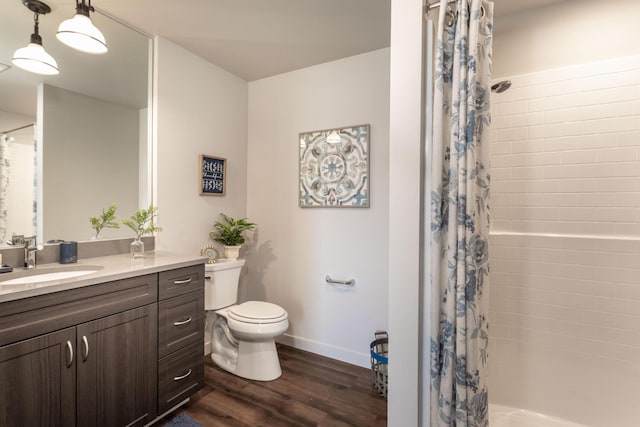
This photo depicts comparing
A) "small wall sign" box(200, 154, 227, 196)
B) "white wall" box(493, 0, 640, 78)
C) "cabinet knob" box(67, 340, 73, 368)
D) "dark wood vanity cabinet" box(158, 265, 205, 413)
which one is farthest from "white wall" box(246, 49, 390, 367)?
"cabinet knob" box(67, 340, 73, 368)

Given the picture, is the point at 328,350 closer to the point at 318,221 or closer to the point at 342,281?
the point at 342,281

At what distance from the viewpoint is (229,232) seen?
8.22 ft

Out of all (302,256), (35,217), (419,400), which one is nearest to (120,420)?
(35,217)

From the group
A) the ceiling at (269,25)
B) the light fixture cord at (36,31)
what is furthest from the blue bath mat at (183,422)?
the ceiling at (269,25)

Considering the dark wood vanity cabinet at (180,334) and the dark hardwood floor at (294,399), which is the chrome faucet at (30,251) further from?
the dark hardwood floor at (294,399)

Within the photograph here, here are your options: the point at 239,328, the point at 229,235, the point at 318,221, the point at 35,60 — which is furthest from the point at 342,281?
the point at 35,60

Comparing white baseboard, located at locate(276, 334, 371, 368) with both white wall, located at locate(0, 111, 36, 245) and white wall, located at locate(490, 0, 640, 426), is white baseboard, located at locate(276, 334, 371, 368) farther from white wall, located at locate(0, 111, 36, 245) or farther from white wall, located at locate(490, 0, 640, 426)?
white wall, located at locate(0, 111, 36, 245)

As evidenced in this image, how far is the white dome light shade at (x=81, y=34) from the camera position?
1.48 m

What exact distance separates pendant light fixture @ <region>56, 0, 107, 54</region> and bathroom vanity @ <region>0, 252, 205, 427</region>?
45.3 inches

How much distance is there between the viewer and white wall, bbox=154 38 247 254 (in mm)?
2162

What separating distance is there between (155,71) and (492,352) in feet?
9.30

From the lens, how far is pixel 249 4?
1753 millimetres

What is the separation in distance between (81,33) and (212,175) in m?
1.21

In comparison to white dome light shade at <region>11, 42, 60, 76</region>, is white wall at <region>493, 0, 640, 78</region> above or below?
above
